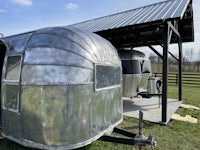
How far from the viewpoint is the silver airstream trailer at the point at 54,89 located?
319 centimetres

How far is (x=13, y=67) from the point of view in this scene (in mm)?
3684

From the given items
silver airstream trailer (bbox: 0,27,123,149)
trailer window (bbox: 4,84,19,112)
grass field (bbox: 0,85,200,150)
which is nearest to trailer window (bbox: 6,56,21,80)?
silver airstream trailer (bbox: 0,27,123,149)

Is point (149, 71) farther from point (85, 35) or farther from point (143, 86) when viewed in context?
point (85, 35)

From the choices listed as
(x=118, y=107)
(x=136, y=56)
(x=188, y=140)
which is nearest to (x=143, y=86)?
(x=136, y=56)

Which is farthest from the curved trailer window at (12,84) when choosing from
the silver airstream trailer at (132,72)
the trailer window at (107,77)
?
the silver airstream trailer at (132,72)

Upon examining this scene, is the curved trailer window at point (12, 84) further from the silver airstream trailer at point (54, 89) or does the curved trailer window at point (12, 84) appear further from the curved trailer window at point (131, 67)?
the curved trailer window at point (131, 67)

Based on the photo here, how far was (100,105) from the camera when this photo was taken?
12.4 ft

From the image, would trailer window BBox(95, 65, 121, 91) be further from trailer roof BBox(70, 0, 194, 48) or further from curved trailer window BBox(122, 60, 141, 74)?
curved trailer window BBox(122, 60, 141, 74)

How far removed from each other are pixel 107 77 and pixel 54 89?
1.23 m

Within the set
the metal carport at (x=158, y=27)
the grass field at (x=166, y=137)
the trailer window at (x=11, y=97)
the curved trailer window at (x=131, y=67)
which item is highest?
the metal carport at (x=158, y=27)

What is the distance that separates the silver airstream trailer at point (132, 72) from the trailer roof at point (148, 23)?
3.23ft

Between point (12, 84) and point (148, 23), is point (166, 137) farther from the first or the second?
point (12, 84)

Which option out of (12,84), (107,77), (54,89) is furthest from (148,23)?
(12,84)

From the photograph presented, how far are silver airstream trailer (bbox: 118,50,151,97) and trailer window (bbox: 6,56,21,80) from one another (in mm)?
5508
